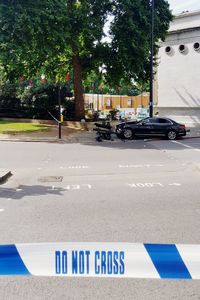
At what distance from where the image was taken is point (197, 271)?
114 inches

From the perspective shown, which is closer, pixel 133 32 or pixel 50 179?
pixel 50 179

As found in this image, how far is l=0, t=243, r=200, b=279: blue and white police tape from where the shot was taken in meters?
2.88

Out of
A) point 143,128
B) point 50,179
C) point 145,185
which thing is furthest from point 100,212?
point 143,128

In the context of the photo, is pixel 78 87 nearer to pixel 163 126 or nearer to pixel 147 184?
pixel 163 126

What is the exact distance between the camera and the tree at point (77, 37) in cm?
2381

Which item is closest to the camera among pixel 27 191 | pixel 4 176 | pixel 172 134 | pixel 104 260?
pixel 104 260

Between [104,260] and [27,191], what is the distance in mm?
7104

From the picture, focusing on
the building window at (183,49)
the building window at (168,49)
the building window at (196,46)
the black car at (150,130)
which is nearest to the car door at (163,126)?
the black car at (150,130)

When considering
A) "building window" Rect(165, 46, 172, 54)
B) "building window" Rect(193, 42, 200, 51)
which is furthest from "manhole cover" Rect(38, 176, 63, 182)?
"building window" Rect(165, 46, 172, 54)

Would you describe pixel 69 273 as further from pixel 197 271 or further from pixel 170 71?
pixel 170 71

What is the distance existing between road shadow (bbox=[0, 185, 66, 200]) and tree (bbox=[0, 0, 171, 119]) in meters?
15.0

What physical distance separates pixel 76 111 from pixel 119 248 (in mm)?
32225

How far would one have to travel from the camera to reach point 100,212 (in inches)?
292

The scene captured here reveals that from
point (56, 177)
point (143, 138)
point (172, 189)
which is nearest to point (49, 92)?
point (143, 138)
